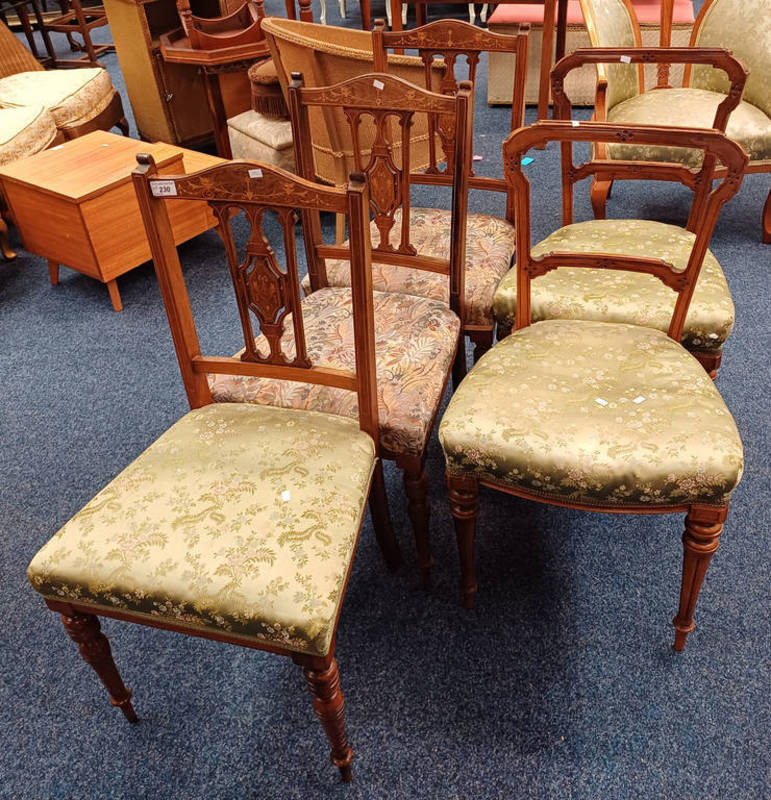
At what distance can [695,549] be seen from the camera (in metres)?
1.20

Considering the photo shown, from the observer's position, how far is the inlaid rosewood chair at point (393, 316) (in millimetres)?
1342

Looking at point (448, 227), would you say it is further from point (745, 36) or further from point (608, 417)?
point (745, 36)

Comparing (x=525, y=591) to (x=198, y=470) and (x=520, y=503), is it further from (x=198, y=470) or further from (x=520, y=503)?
(x=198, y=470)

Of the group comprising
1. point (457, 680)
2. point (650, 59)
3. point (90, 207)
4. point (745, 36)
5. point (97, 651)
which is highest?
point (650, 59)

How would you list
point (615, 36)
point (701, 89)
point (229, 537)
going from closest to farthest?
point (229, 537) < point (615, 36) < point (701, 89)

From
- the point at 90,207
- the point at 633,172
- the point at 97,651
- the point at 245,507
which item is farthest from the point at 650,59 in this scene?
the point at 97,651

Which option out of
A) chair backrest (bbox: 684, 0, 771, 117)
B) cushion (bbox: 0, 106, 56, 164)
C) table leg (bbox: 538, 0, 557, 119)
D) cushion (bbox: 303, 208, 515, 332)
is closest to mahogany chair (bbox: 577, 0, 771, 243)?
chair backrest (bbox: 684, 0, 771, 117)

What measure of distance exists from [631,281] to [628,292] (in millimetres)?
53

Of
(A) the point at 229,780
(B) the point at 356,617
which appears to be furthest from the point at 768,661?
(A) the point at 229,780

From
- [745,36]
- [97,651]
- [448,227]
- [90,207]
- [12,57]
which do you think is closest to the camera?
[97,651]

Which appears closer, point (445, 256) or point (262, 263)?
point (262, 263)

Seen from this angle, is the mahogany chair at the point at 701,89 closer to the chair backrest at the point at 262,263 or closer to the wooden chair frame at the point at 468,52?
the wooden chair frame at the point at 468,52

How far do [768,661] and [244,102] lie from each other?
10.3ft

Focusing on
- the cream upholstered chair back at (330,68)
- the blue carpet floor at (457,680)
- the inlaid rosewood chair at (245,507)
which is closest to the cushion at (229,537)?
the inlaid rosewood chair at (245,507)
